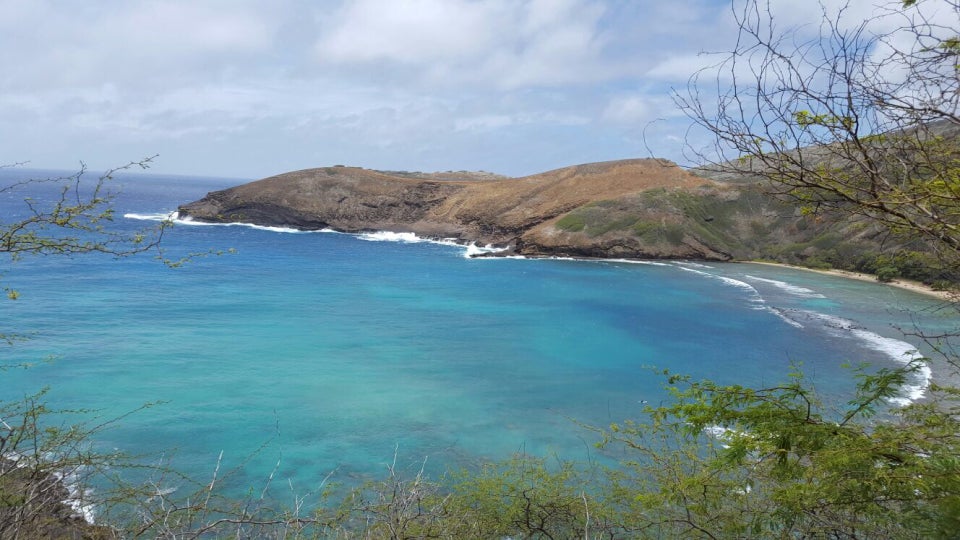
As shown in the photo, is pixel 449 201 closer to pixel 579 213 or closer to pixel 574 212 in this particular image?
pixel 574 212

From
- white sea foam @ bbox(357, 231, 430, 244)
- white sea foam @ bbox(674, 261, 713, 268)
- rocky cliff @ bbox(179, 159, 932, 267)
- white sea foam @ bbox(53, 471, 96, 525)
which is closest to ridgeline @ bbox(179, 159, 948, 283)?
rocky cliff @ bbox(179, 159, 932, 267)

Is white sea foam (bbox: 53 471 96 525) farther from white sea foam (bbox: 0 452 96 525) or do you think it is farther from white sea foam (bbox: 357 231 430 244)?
white sea foam (bbox: 357 231 430 244)

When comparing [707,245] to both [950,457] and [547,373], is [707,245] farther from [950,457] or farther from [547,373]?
[950,457]

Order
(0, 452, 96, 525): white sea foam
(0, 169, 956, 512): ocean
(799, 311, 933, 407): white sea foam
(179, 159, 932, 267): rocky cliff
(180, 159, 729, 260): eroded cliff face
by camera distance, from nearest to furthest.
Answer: (0, 452, 96, 525): white sea foam < (0, 169, 956, 512): ocean < (799, 311, 933, 407): white sea foam < (179, 159, 932, 267): rocky cliff < (180, 159, 729, 260): eroded cliff face

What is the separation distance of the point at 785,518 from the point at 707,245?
59.8 m

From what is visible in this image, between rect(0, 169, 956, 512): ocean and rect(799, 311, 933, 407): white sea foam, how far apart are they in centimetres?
19

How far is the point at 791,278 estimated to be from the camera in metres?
50.3

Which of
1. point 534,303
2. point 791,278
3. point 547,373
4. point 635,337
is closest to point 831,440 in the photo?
point 547,373

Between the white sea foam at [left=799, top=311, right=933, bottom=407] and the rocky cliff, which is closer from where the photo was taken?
the white sea foam at [left=799, top=311, right=933, bottom=407]

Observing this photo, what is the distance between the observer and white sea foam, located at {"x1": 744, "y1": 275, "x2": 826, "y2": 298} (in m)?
42.1

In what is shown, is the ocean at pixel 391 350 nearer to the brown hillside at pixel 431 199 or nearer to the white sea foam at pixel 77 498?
the white sea foam at pixel 77 498

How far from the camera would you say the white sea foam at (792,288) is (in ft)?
138

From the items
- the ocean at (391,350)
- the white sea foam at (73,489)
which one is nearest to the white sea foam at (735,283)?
the ocean at (391,350)

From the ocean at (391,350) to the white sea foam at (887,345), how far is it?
0.19m
